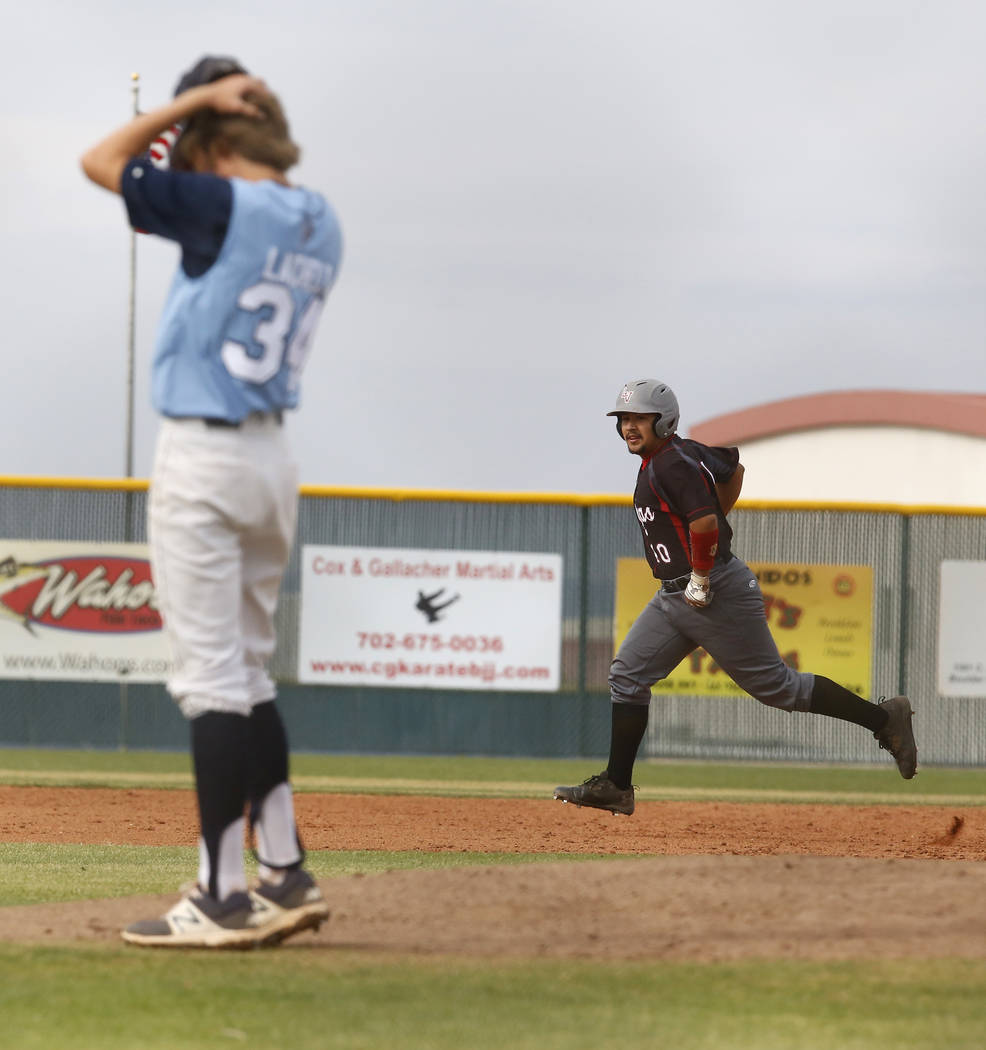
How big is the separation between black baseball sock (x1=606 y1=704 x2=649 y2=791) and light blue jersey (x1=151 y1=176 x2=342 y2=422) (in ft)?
12.3

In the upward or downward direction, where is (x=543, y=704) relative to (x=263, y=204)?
downward

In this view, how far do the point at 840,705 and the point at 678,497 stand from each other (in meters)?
1.29

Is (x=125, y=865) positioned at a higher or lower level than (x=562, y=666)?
lower

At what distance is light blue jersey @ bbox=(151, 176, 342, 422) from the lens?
12.2ft

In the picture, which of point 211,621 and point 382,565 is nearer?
point 211,621

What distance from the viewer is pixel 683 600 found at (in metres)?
7.05

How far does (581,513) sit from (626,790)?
7.07 m

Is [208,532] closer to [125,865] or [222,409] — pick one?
[222,409]

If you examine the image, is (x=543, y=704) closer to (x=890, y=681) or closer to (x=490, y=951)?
(x=890, y=681)

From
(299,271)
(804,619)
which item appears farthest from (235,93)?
(804,619)

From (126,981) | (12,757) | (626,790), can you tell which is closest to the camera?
(126,981)

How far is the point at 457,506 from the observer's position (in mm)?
14180

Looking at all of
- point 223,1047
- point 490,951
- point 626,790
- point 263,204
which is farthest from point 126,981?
Answer: point 626,790

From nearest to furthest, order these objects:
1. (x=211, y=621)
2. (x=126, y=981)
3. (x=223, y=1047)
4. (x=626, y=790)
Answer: (x=223, y=1047) → (x=126, y=981) → (x=211, y=621) → (x=626, y=790)
